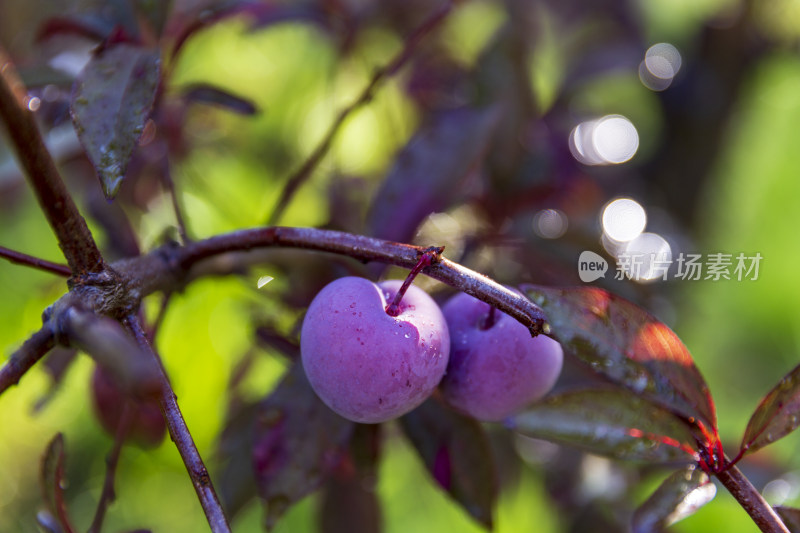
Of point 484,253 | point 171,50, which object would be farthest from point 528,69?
point 171,50

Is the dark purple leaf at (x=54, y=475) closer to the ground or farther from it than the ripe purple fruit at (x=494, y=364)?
farther from it

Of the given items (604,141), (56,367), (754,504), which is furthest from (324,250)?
(604,141)

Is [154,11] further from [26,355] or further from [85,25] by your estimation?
[26,355]

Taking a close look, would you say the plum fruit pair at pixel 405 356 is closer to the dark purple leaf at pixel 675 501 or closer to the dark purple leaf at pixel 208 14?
the dark purple leaf at pixel 675 501

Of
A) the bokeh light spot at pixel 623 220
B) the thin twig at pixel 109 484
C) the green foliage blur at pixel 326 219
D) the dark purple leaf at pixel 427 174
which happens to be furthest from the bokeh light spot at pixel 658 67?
the thin twig at pixel 109 484

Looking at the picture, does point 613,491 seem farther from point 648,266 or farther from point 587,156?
point 587,156

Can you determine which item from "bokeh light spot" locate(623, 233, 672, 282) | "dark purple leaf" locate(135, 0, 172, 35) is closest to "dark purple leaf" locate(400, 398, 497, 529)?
"bokeh light spot" locate(623, 233, 672, 282)
